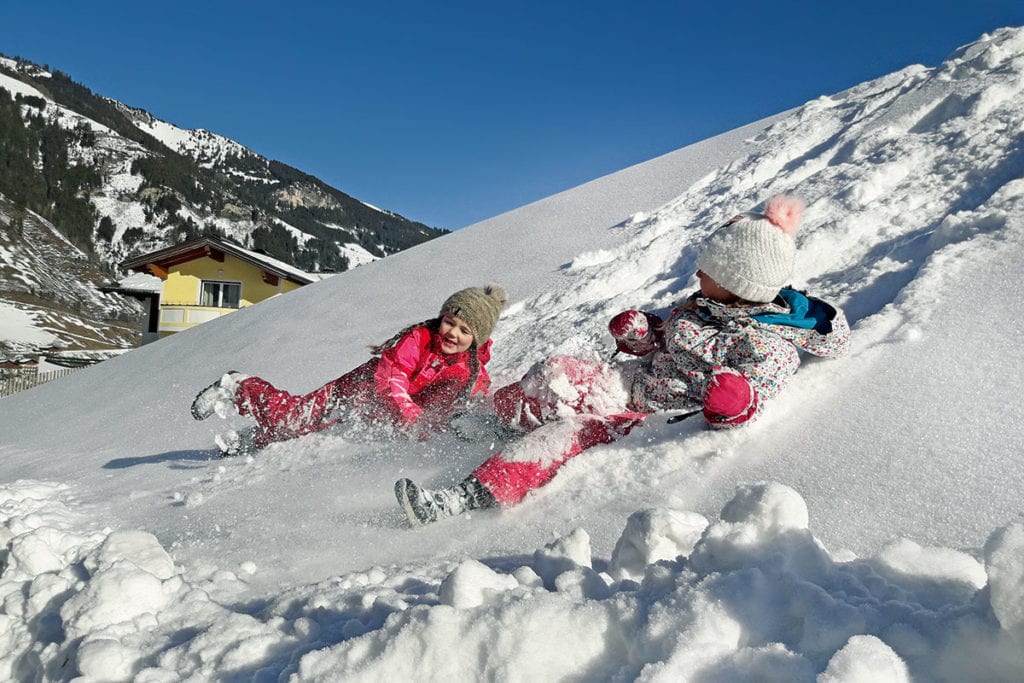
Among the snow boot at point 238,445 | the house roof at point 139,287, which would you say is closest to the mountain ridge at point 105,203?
the house roof at point 139,287

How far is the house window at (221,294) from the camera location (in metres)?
23.6

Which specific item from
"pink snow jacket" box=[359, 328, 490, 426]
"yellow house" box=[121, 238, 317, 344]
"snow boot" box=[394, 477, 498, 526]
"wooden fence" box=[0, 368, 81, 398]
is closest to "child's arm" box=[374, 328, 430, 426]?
"pink snow jacket" box=[359, 328, 490, 426]

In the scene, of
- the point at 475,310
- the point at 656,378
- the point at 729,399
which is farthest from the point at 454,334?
the point at 729,399

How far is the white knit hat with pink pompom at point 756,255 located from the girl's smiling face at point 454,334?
120cm

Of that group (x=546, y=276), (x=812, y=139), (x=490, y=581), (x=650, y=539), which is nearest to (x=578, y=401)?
(x=650, y=539)

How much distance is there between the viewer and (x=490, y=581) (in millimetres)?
1212

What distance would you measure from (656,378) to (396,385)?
1.18 m

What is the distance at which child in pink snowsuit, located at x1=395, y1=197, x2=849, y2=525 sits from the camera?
2135 millimetres

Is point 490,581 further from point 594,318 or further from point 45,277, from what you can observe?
point 45,277

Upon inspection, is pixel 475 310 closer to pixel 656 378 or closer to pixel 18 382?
pixel 656 378

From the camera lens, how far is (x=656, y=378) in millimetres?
2535

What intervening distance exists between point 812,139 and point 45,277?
74.5m

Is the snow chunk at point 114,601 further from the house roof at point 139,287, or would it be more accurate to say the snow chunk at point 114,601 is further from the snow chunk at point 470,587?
the house roof at point 139,287

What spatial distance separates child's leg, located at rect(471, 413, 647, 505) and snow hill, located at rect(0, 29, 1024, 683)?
0.06 meters
